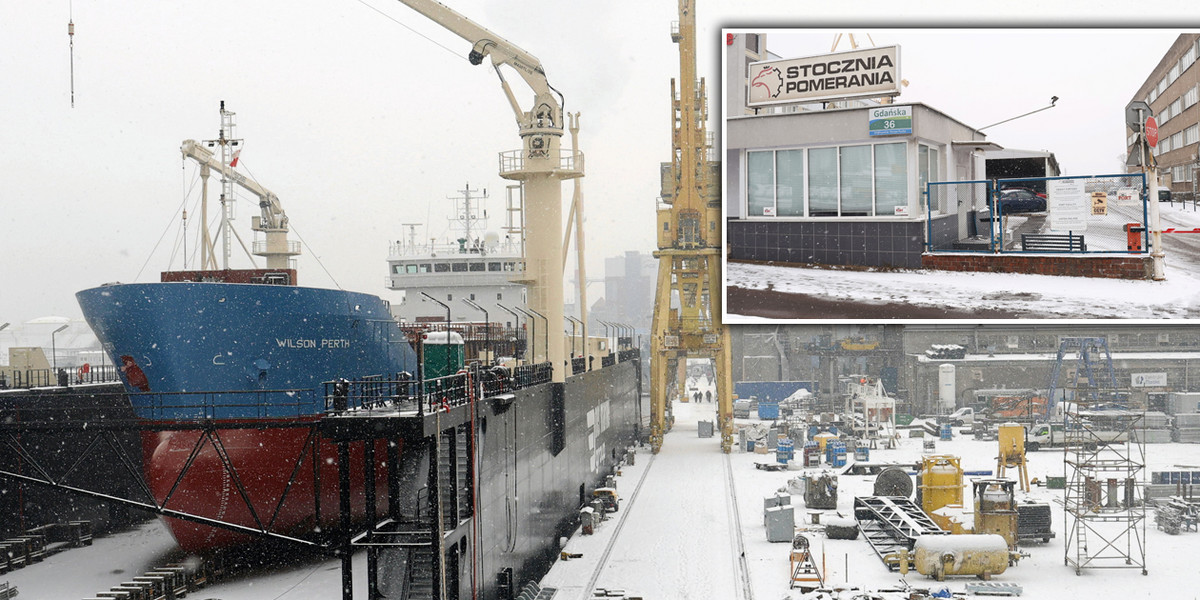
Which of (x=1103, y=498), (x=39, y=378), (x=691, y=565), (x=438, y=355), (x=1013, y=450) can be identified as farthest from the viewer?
(x=1013, y=450)

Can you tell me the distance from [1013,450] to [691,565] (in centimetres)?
1361

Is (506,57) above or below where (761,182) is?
above

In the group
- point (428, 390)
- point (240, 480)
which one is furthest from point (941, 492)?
point (240, 480)

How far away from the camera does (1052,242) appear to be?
470 inches

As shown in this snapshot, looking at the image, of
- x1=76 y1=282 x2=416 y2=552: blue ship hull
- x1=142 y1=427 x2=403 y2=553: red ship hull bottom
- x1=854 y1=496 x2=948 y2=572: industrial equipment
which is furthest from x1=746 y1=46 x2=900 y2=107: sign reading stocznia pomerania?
x1=854 y1=496 x2=948 y2=572: industrial equipment

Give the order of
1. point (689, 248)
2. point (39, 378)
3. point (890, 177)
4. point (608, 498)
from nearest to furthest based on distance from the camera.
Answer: point (890, 177), point (608, 498), point (39, 378), point (689, 248)

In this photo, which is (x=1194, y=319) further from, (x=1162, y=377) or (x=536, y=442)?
(x=1162, y=377)

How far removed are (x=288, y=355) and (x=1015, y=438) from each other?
20.0 meters

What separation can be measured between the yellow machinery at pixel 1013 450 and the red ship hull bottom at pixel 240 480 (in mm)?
18211

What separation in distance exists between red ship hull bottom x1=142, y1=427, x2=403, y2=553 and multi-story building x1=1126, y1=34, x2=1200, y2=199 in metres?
13.1

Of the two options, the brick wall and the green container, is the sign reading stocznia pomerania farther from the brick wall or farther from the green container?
the green container

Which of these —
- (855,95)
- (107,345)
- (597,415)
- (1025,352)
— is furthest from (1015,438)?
(1025,352)

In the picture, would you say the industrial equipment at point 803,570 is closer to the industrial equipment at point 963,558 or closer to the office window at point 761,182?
the industrial equipment at point 963,558

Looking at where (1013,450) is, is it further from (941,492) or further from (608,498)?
(608,498)
